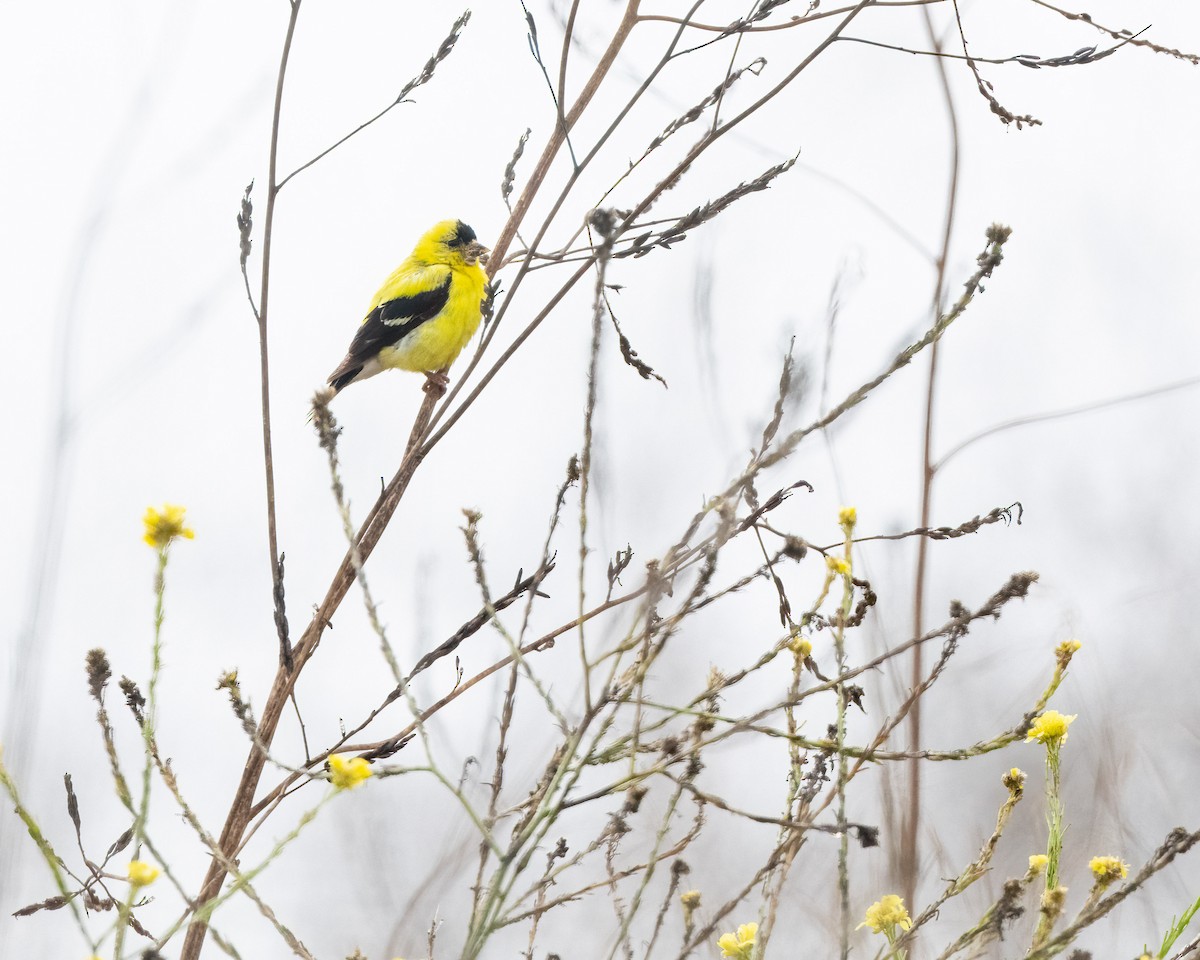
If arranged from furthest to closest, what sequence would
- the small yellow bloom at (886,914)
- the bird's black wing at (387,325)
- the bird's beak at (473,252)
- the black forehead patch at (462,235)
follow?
the black forehead patch at (462,235), the bird's black wing at (387,325), the bird's beak at (473,252), the small yellow bloom at (886,914)

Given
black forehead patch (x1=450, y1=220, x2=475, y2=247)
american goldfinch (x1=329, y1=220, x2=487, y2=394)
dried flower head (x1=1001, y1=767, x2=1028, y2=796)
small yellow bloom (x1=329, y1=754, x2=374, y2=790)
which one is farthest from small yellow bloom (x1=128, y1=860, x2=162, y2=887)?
black forehead patch (x1=450, y1=220, x2=475, y2=247)

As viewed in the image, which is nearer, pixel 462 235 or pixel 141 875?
pixel 141 875

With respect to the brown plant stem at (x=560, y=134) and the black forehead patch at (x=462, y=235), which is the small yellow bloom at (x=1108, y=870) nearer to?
the brown plant stem at (x=560, y=134)

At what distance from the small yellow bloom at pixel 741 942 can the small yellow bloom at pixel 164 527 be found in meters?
0.56

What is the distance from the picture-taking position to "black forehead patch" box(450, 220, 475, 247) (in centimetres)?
344

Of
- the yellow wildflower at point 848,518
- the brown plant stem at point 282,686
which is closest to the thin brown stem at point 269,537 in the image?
the brown plant stem at point 282,686

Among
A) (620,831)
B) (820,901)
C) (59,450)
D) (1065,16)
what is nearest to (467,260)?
(820,901)

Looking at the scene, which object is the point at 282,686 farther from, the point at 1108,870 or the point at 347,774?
the point at 1108,870

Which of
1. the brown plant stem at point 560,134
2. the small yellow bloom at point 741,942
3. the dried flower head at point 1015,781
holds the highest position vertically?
the brown plant stem at point 560,134

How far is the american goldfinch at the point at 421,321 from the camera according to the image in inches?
124

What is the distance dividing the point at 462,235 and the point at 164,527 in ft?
8.87

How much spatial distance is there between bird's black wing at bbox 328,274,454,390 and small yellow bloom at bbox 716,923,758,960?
2359mm

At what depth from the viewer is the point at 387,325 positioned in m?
3.14

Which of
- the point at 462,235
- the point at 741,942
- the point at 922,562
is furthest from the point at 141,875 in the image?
the point at 462,235
